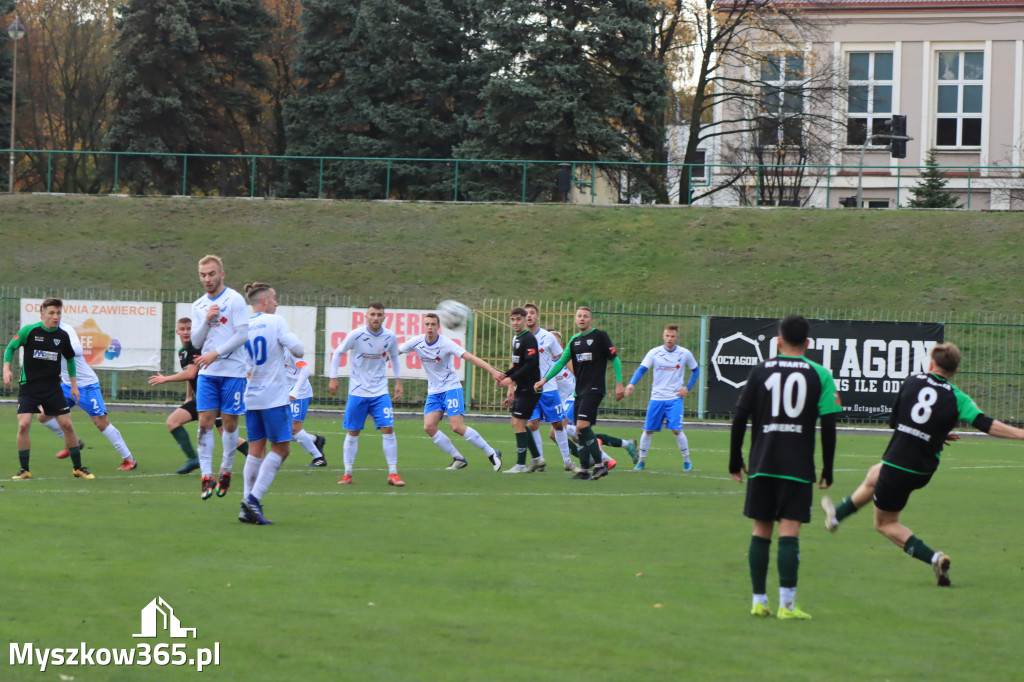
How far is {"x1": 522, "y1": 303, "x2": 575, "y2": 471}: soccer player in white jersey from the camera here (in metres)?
14.9

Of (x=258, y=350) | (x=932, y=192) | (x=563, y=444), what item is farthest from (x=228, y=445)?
(x=932, y=192)

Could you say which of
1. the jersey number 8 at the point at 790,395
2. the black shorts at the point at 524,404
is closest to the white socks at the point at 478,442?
the black shorts at the point at 524,404

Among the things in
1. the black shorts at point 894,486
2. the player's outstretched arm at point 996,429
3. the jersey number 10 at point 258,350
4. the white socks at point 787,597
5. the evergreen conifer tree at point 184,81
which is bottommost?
the white socks at point 787,597

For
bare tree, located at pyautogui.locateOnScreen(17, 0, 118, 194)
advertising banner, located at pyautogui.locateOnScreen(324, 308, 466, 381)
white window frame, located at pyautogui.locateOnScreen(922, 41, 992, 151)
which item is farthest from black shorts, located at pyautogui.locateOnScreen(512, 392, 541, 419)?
bare tree, located at pyautogui.locateOnScreen(17, 0, 118, 194)

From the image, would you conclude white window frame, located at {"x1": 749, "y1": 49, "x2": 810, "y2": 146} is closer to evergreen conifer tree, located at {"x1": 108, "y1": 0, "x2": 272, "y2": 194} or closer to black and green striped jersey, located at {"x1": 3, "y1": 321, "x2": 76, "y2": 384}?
evergreen conifer tree, located at {"x1": 108, "y1": 0, "x2": 272, "y2": 194}

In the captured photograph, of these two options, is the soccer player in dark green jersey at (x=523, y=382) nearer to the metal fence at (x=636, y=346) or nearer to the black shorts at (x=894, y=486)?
the black shorts at (x=894, y=486)

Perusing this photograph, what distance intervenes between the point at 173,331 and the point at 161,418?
7693 mm

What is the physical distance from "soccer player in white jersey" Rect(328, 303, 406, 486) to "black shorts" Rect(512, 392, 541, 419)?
1.98 metres

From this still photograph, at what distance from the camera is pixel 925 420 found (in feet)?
26.5

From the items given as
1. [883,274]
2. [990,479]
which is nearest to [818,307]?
[883,274]

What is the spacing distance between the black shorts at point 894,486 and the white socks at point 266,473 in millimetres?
4791

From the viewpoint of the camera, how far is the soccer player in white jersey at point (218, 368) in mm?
10453

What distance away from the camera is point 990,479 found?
15.4m

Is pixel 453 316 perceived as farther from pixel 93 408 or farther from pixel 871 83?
pixel 871 83
